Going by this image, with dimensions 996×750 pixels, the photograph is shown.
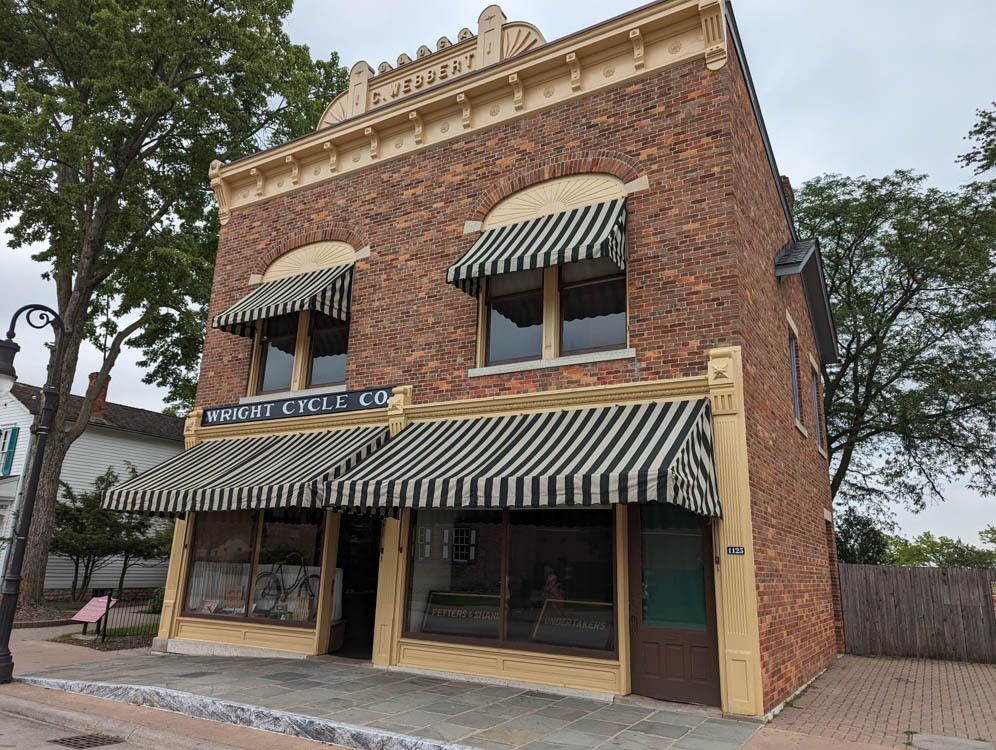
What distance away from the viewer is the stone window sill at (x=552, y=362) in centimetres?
920

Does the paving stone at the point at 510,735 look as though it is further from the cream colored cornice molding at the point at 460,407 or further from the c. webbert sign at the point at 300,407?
the c. webbert sign at the point at 300,407

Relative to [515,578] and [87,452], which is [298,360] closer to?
[515,578]

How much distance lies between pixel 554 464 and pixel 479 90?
6.96 metres

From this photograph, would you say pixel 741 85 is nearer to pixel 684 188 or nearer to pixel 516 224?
pixel 684 188

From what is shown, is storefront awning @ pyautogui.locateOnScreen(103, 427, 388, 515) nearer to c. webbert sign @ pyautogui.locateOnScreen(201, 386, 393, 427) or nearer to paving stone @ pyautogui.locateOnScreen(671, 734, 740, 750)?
c. webbert sign @ pyautogui.locateOnScreen(201, 386, 393, 427)

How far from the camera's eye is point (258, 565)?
1184 centimetres

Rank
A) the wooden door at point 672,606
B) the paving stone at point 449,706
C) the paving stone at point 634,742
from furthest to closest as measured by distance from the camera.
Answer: the wooden door at point 672,606 → the paving stone at point 449,706 → the paving stone at point 634,742

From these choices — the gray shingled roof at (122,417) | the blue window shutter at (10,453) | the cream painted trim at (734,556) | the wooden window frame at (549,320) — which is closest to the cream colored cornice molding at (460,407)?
the cream painted trim at (734,556)

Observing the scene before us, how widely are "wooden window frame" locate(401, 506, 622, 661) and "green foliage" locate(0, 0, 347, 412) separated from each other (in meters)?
12.4

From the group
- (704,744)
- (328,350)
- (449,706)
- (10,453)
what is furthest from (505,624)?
(10,453)

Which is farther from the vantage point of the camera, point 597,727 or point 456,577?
point 456,577

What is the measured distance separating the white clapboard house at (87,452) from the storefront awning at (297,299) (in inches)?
629

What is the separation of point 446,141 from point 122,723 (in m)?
9.72

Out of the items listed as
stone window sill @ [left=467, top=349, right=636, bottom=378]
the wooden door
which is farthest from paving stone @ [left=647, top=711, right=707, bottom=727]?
stone window sill @ [left=467, top=349, right=636, bottom=378]
